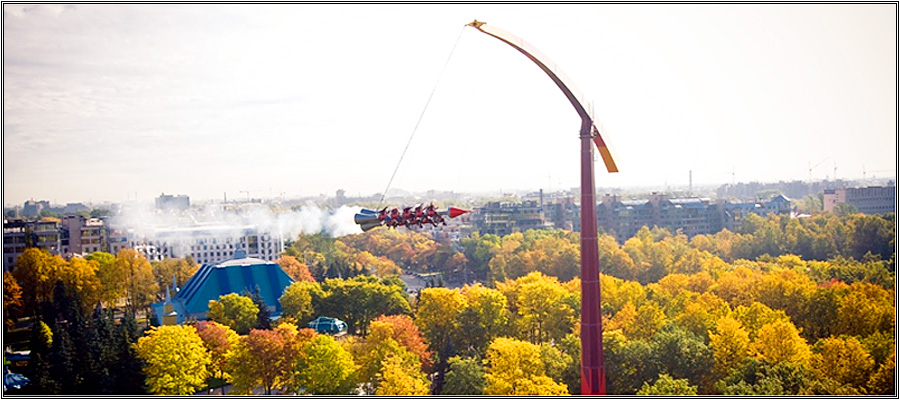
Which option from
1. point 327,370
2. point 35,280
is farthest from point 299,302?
point 35,280

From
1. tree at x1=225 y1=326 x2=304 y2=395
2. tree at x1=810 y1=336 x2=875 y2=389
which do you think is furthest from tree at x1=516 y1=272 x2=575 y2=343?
tree at x1=810 y1=336 x2=875 y2=389


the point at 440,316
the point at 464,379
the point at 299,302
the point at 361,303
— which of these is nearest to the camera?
the point at 464,379

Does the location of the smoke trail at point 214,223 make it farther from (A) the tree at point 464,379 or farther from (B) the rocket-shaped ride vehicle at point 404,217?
(B) the rocket-shaped ride vehicle at point 404,217

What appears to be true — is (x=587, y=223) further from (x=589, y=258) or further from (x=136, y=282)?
(x=136, y=282)

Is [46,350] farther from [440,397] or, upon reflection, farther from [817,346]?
[817,346]

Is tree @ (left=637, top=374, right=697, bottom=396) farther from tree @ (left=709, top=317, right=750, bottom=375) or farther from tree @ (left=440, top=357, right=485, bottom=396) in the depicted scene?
tree @ (left=440, top=357, right=485, bottom=396)

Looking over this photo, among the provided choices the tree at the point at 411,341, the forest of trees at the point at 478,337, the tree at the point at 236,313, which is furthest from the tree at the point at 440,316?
the tree at the point at 236,313

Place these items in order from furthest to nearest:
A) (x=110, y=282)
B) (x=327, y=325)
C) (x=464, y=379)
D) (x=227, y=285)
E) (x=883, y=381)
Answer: (x=110, y=282), (x=227, y=285), (x=327, y=325), (x=464, y=379), (x=883, y=381)
